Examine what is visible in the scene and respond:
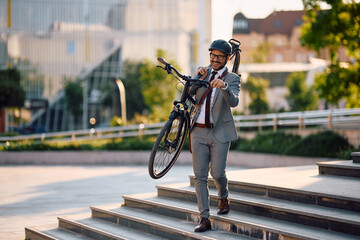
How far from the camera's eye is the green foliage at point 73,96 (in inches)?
2442

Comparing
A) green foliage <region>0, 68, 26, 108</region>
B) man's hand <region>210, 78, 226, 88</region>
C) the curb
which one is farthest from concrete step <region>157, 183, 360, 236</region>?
green foliage <region>0, 68, 26, 108</region>

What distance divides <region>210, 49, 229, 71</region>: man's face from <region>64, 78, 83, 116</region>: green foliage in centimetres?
5681

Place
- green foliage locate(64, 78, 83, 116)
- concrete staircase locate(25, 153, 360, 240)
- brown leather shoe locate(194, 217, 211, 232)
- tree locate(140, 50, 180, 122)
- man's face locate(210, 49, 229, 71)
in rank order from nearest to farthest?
concrete staircase locate(25, 153, 360, 240), man's face locate(210, 49, 229, 71), brown leather shoe locate(194, 217, 211, 232), tree locate(140, 50, 180, 122), green foliage locate(64, 78, 83, 116)

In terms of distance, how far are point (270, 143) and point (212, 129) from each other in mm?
14066

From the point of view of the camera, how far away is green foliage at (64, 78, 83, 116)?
62031 mm

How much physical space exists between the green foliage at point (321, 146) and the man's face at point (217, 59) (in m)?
10.7

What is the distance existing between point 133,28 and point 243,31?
46089 mm

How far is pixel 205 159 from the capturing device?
255 inches

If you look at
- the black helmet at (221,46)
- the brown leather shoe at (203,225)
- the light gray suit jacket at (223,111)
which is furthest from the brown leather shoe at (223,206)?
the black helmet at (221,46)

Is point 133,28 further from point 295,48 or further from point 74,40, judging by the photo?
point 295,48

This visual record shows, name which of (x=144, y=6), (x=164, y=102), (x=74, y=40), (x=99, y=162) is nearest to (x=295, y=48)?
(x=144, y=6)

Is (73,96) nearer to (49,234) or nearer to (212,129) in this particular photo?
(49,234)

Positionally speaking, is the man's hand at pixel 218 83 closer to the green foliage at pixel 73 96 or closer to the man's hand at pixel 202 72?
the man's hand at pixel 202 72

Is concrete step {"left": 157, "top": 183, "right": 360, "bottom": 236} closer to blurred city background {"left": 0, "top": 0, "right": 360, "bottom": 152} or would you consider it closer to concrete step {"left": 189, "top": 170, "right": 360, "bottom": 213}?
concrete step {"left": 189, "top": 170, "right": 360, "bottom": 213}
